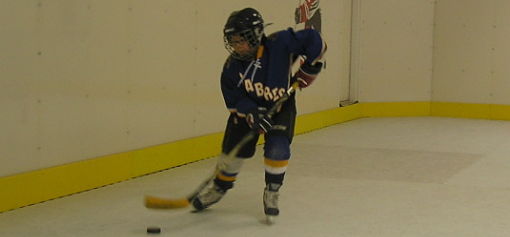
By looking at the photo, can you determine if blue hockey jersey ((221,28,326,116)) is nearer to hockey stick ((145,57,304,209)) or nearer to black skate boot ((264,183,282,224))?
hockey stick ((145,57,304,209))

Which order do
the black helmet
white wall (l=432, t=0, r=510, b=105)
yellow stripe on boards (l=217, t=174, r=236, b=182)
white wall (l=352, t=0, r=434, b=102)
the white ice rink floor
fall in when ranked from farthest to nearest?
white wall (l=352, t=0, r=434, b=102)
white wall (l=432, t=0, r=510, b=105)
yellow stripe on boards (l=217, t=174, r=236, b=182)
the white ice rink floor
the black helmet

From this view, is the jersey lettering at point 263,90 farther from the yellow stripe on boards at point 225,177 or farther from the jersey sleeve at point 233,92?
the yellow stripe on boards at point 225,177

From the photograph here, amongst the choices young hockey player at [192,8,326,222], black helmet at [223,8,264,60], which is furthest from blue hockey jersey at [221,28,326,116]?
black helmet at [223,8,264,60]

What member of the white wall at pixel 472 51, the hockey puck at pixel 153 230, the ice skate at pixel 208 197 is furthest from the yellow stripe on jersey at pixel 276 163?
the white wall at pixel 472 51

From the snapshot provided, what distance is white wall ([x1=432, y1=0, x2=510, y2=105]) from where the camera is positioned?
8031 mm

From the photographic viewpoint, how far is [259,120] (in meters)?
3.36

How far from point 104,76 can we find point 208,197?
1111 mm

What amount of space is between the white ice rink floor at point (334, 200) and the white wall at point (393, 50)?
2.27 m

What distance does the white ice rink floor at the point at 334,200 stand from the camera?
3.39m

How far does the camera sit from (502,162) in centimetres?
531

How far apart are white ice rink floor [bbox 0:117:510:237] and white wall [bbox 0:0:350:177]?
29 centimetres

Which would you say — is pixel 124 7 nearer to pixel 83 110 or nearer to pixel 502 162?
pixel 83 110

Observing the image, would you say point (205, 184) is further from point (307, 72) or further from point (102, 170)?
point (102, 170)

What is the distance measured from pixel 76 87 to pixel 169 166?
1080 millimetres
